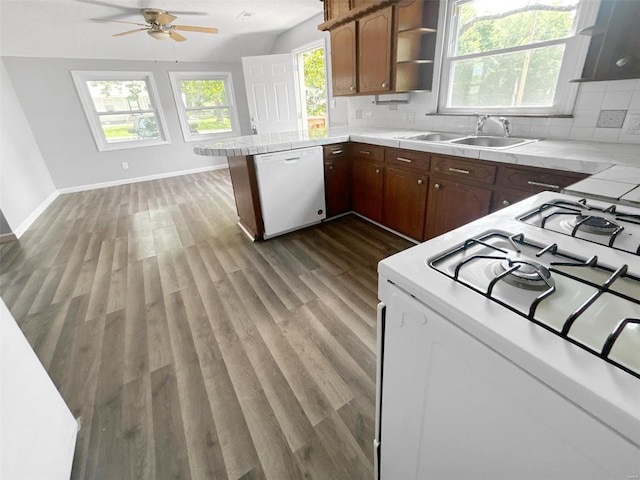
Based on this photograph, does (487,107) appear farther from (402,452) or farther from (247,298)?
(402,452)

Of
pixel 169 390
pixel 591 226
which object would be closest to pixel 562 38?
pixel 591 226

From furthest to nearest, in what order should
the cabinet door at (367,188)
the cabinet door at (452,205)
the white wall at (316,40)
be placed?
A: the white wall at (316,40) → the cabinet door at (367,188) → the cabinet door at (452,205)

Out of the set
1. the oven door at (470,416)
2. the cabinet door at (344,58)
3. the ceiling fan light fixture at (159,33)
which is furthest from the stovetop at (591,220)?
the ceiling fan light fixture at (159,33)

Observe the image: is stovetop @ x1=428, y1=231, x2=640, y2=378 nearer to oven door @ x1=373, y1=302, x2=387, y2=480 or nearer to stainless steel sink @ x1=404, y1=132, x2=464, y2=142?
oven door @ x1=373, y1=302, x2=387, y2=480

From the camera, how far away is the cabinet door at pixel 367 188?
2.69 meters

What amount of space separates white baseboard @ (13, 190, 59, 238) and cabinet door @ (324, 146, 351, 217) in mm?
3392

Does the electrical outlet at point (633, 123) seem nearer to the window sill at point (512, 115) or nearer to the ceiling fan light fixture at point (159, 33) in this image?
the window sill at point (512, 115)

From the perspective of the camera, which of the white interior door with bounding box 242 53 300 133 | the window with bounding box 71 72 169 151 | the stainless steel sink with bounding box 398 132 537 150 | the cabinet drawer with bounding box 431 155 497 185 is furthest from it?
the window with bounding box 71 72 169 151

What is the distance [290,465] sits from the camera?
108cm

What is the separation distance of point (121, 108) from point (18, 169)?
1971mm

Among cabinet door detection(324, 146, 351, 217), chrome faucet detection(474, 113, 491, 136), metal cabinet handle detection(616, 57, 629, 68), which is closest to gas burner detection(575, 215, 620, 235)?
metal cabinet handle detection(616, 57, 629, 68)

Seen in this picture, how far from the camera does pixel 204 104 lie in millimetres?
5660

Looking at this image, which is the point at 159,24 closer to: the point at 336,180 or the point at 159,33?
the point at 159,33

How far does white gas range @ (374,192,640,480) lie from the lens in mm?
376
